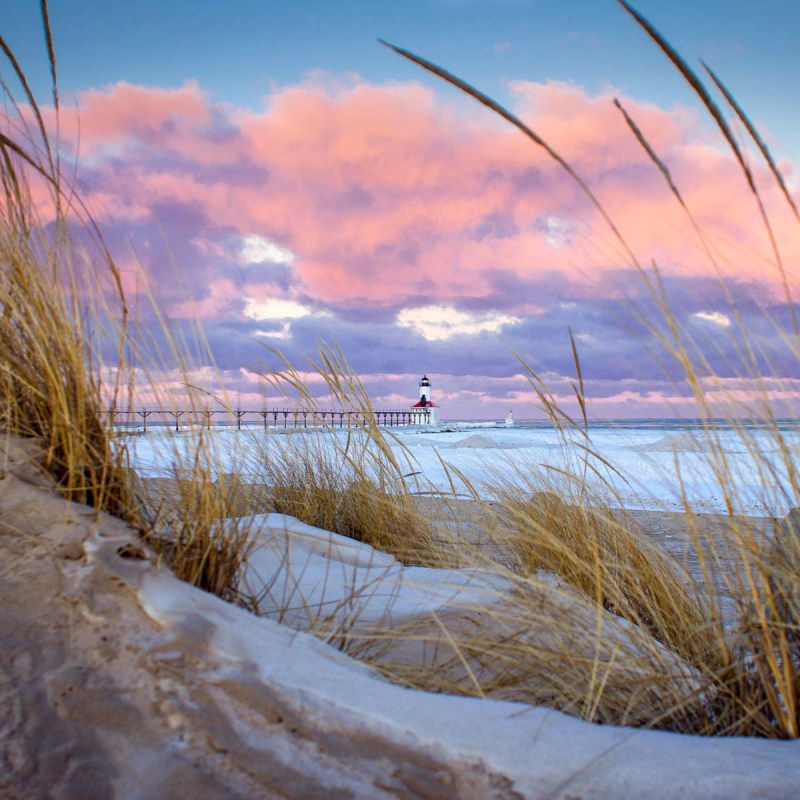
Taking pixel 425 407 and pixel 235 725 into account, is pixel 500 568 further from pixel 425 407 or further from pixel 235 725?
pixel 425 407

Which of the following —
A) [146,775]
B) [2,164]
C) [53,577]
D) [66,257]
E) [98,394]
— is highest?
[2,164]

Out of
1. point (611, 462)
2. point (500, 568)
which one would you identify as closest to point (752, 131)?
point (500, 568)

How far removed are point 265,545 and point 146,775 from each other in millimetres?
710

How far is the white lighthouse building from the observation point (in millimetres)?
33781

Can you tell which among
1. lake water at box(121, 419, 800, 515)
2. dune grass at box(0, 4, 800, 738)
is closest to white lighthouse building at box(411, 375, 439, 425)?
lake water at box(121, 419, 800, 515)

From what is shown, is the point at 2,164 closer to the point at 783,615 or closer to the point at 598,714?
the point at 598,714

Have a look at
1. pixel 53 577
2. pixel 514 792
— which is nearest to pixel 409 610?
pixel 514 792

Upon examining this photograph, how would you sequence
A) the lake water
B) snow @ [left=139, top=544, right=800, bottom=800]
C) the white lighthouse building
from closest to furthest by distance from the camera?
snow @ [left=139, top=544, right=800, bottom=800], the lake water, the white lighthouse building

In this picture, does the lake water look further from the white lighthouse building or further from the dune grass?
the white lighthouse building

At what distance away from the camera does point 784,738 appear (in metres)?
1.04

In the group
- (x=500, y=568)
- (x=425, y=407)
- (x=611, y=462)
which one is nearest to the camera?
(x=500, y=568)

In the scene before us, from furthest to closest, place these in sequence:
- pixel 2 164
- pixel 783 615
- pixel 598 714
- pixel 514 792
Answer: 1. pixel 783 615
2. pixel 2 164
3. pixel 598 714
4. pixel 514 792

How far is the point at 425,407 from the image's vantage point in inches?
1336

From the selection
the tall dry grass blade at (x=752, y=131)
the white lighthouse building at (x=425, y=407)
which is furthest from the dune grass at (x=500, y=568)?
the white lighthouse building at (x=425, y=407)
